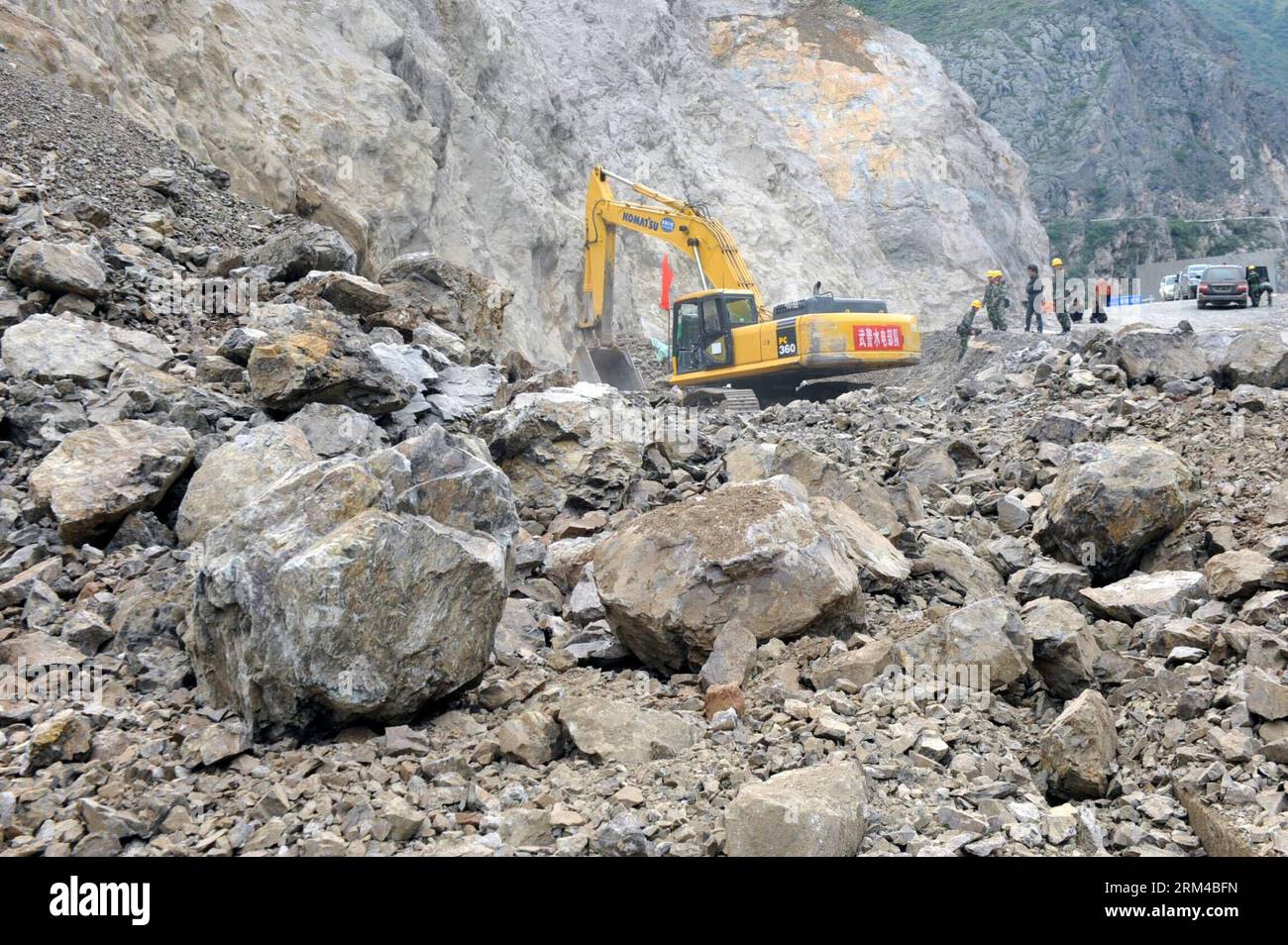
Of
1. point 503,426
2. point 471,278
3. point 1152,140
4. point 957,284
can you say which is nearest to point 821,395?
point 471,278

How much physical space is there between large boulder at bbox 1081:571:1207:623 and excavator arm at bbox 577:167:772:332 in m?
10.7

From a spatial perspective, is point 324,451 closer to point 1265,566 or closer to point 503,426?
point 503,426

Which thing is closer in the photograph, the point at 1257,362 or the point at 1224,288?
the point at 1257,362

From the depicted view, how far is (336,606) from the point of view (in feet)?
11.8

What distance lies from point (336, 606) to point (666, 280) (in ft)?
72.9

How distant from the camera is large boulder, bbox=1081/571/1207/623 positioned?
5102mm

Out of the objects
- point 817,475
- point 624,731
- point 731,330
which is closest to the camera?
point 624,731

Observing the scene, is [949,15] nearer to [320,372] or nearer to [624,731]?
[320,372]

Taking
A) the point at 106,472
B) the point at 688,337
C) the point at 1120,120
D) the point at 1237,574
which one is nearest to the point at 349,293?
the point at 106,472

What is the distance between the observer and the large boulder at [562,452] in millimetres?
7102

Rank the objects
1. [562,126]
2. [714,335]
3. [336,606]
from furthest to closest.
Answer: [562,126] → [714,335] → [336,606]

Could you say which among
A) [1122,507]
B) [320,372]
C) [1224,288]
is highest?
[1224,288]

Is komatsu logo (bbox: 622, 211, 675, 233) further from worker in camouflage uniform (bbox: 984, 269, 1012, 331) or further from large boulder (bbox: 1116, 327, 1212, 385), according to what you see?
large boulder (bbox: 1116, 327, 1212, 385)

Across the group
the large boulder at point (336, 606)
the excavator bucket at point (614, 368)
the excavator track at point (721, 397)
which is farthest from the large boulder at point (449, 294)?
the excavator bucket at point (614, 368)
